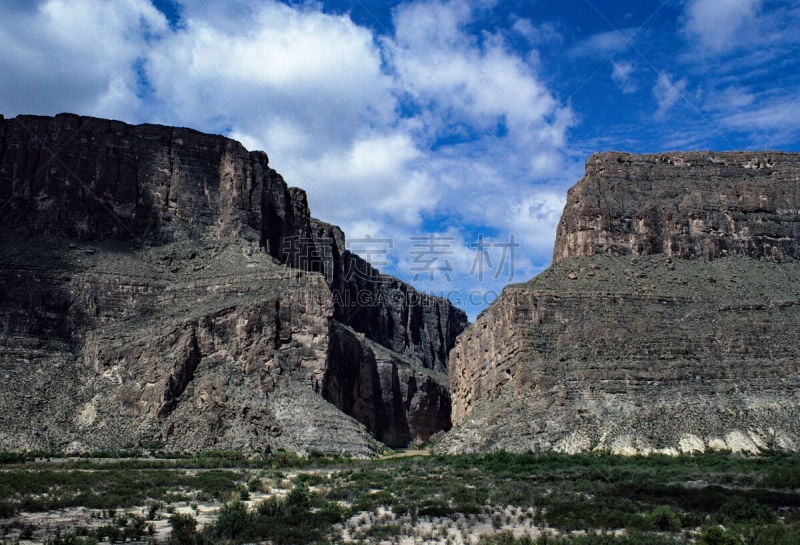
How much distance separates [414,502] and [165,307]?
4901 centimetres

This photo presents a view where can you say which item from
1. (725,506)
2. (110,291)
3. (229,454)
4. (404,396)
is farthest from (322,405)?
(404,396)

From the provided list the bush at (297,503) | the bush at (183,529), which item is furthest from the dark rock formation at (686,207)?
the bush at (183,529)

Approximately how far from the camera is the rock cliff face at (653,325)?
2442 inches

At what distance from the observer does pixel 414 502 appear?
37188 millimetres

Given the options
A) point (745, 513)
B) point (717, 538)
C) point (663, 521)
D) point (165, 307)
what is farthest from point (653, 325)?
point (717, 538)

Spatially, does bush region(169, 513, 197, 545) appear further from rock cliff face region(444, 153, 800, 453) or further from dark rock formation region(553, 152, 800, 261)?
dark rock formation region(553, 152, 800, 261)

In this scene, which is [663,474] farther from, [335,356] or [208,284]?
[208,284]

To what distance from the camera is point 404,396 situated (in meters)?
116

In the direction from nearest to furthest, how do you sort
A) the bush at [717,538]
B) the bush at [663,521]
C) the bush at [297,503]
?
the bush at [717,538]
the bush at [663,521]
the bush at [297,503]

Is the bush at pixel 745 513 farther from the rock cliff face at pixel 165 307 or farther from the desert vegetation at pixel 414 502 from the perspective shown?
the rock cliff face at pixel 165 307

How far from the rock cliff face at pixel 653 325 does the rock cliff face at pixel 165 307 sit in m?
12.9

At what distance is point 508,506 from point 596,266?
161 ft

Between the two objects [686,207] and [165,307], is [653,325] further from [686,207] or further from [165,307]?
[165,307]

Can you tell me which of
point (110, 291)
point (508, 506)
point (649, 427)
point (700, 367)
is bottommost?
point (508, 506)
